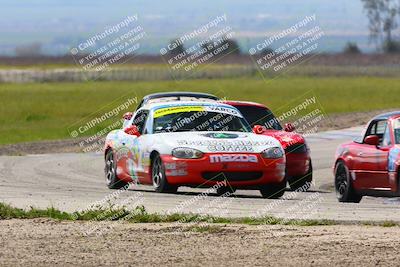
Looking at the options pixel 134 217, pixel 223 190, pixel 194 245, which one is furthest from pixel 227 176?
pixel 194 245

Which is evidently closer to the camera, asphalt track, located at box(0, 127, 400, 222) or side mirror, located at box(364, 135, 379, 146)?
asphalt track, located at box(0, 127, 400, 222)

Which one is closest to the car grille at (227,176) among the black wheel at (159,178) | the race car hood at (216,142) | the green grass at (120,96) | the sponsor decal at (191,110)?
the race car hood at (216,142)

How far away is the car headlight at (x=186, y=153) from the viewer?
1706cm

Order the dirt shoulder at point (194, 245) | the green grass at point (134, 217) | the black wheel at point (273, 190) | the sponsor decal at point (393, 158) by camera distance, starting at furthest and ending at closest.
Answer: the black wheel at point (273, 190), the sponsor decal at point (393, 158), the green grass at point (134, 217), the dirt shoulder at point (194, 245)

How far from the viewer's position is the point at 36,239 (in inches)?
473

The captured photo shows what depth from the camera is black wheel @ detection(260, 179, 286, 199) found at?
691 inches

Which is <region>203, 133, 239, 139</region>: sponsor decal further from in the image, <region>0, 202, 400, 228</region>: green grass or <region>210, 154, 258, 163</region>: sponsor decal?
<region>0, 202, 400, 228</region>: green grass

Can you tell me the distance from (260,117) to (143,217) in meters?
8.12

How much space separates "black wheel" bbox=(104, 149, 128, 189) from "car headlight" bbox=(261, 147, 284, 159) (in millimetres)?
3195

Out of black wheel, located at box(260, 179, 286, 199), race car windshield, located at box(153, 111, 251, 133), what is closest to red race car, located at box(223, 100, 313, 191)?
race car windshield, located at box(153, 111, 251, 133)

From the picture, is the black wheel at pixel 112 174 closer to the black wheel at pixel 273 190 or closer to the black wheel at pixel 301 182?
the black wheel at pixel 301 182

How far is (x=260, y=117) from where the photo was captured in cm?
2125

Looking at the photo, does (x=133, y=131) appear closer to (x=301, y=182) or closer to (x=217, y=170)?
(x=217, y=170)

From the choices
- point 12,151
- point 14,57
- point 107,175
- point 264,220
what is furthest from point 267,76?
point 264,220
